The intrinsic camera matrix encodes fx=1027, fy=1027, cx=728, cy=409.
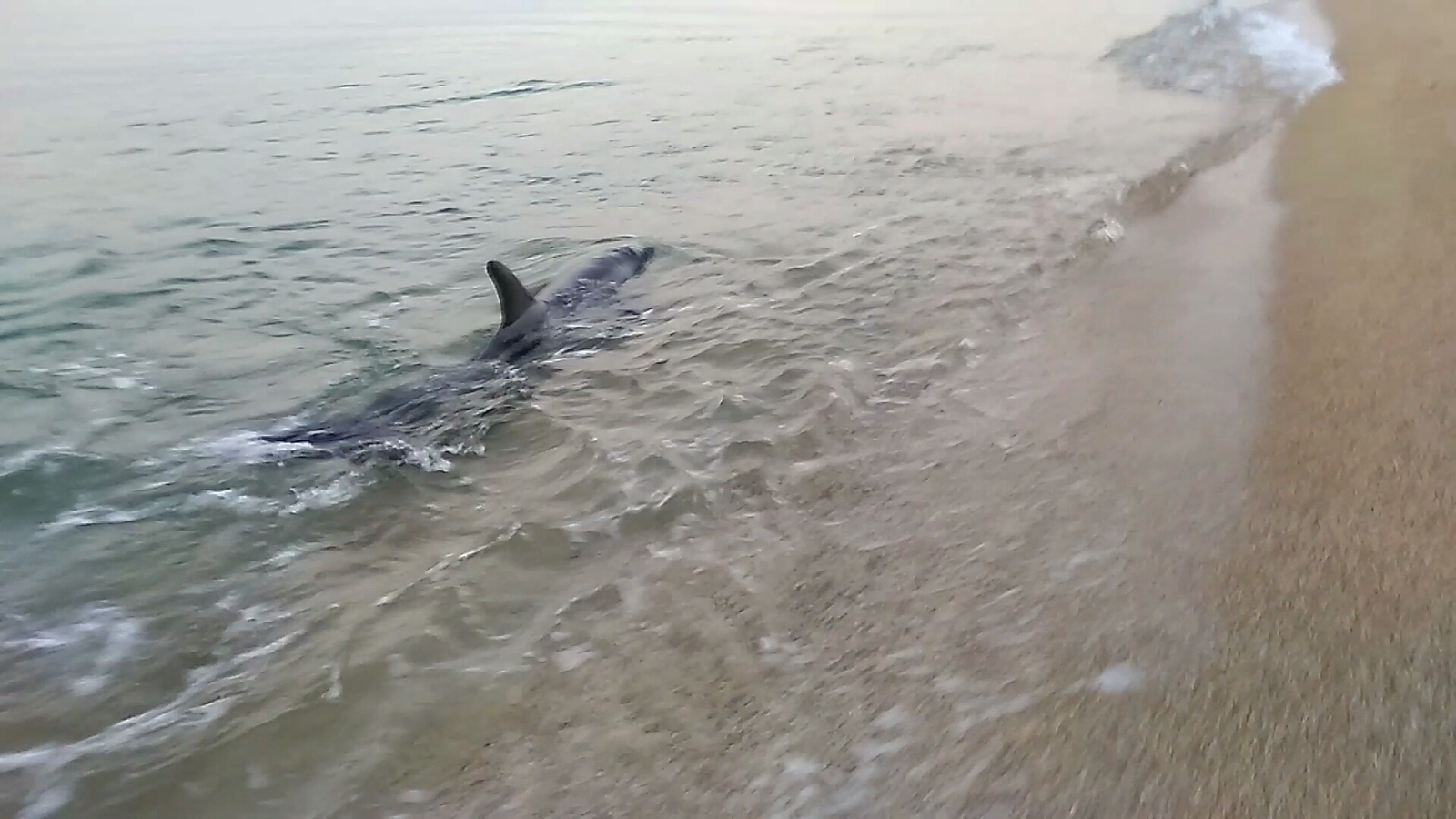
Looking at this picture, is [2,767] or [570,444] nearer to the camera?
[2,767]

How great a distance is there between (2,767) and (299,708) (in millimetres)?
842

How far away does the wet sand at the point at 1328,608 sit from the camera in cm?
248

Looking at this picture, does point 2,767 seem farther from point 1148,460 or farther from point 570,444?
point 1148,460

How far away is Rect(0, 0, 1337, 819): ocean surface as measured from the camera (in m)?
3.04

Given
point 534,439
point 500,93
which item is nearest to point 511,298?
point 534,439

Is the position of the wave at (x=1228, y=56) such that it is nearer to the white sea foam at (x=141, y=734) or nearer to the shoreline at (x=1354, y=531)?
the shoreline at (x=1354, y=531)

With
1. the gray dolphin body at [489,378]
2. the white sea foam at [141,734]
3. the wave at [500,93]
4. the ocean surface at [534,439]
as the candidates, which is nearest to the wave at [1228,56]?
the ocean surface at [534,439]

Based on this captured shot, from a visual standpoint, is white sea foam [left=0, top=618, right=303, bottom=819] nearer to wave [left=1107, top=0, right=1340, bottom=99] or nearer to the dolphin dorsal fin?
the dolphin dorsal fin

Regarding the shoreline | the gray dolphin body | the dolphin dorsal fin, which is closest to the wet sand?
the shoreline

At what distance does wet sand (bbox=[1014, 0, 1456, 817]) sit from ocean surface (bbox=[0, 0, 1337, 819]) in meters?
0.28

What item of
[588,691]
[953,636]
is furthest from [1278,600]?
[588,691]

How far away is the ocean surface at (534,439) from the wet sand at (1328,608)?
0.92 feet

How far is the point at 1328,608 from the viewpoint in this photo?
2998 mm

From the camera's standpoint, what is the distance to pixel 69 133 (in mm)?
12312
